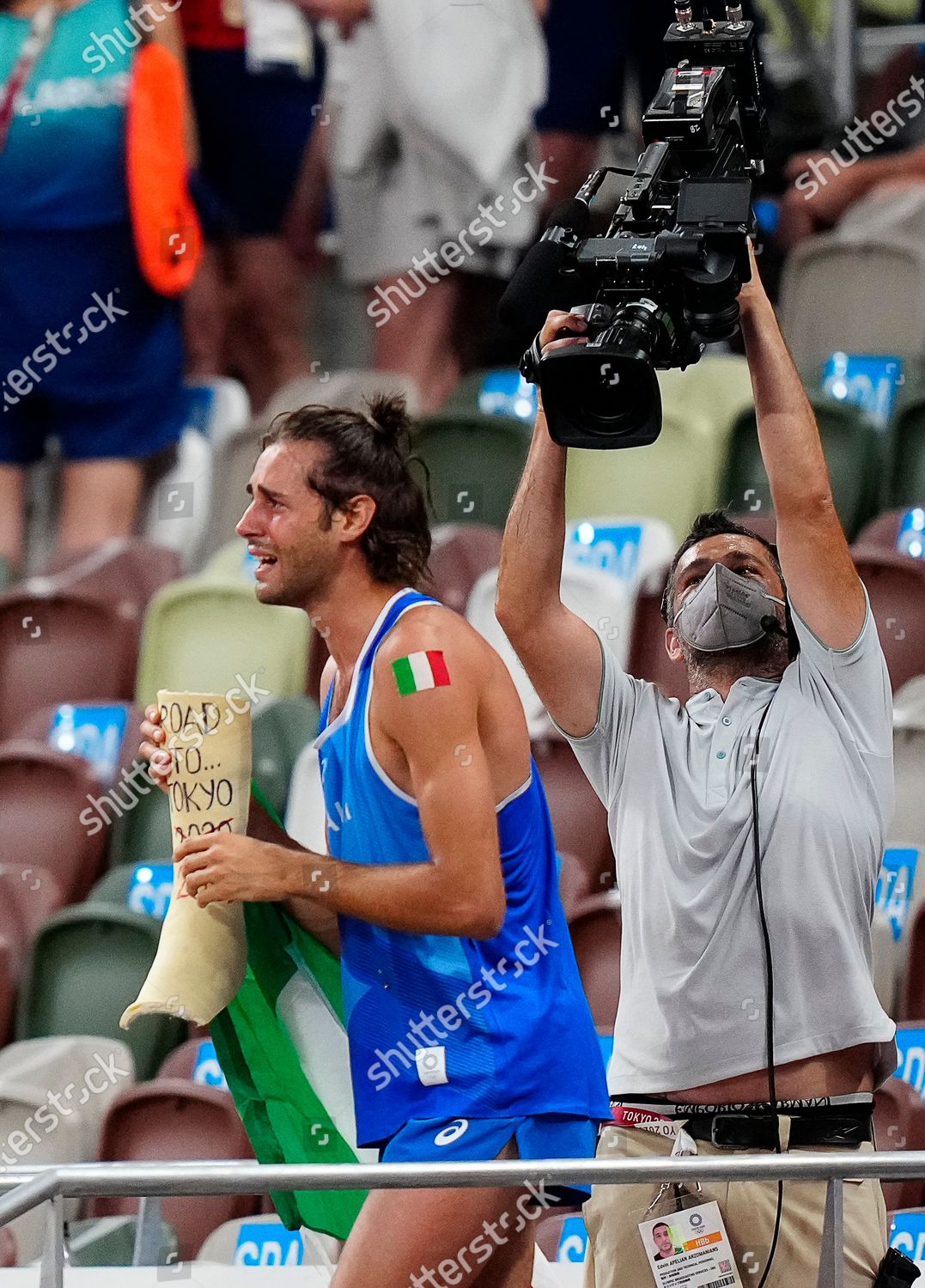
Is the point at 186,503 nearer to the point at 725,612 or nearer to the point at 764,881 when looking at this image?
the point at 725,612

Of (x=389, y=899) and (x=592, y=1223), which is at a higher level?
(x=389, y=899)

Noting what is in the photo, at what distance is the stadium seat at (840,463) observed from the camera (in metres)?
4.63

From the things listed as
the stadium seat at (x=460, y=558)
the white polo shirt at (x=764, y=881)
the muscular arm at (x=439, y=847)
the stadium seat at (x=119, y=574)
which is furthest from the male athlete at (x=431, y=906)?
the stadium seat at (x=119, y=574)

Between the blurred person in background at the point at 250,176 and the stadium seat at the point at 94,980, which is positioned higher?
the blurred person in background at the point at 250,176

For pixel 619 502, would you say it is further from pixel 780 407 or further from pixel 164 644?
pixel 780 407

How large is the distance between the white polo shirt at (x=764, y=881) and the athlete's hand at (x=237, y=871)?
0.39m

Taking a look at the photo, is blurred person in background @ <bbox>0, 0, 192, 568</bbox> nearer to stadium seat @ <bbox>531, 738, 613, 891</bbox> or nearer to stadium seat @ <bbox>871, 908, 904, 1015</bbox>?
stadium seat @ <bbox>531, 738, 613, 891</bbox>

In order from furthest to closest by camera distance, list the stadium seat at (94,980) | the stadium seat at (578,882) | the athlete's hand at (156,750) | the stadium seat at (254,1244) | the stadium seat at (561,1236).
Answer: the stadium seat at (94,980) < the stadium seat at (578,882) < the stadium seat at (254,1244) < the stadium seat at (561,1236) < the athlete's hand at (156,750)

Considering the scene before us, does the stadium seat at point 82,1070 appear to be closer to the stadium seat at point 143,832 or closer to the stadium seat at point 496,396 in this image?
the stadium seat at point 143,832

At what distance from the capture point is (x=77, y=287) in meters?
5.45

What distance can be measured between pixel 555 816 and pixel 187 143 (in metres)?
2.63

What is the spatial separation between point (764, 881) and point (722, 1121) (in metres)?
0.26

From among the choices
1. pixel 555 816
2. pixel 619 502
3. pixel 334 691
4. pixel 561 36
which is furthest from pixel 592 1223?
pixel 561 36

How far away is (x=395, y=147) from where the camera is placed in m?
5.55
